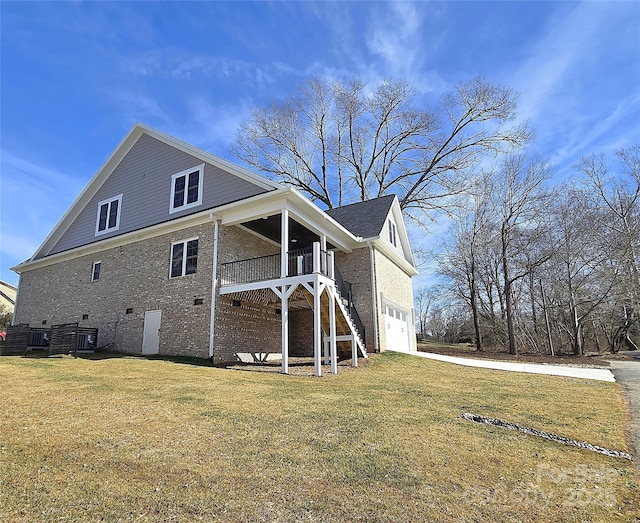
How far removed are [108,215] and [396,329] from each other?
13.7 meters

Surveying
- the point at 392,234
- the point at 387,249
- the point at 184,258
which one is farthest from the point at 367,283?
the point at 184,258

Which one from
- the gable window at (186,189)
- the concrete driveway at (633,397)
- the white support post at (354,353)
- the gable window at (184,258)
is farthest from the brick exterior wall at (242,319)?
the concrete driveway at (633,397)

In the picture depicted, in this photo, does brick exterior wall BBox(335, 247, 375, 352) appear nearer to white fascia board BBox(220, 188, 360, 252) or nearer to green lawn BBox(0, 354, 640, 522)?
white fascia board BBox(220, 188, 360, 252)

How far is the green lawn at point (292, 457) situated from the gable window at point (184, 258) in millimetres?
6001

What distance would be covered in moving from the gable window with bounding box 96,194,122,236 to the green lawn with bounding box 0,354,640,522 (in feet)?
33.4

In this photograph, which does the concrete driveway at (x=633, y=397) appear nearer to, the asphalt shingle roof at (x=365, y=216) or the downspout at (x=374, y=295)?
the downspout at (x=374, y=295)

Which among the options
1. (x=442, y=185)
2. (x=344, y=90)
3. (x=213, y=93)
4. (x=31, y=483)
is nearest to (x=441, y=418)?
(x=31, y=483)

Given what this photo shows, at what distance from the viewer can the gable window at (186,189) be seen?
45.0 feet

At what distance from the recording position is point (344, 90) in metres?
28.7

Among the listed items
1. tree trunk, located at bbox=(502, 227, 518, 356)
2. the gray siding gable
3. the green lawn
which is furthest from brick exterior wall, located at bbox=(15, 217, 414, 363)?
tree trunk, located at bbox=(502, 227, 518, 356)

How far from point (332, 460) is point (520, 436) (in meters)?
2.66

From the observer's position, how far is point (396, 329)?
17.9 meters

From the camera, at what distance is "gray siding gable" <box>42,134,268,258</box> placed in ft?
42.8

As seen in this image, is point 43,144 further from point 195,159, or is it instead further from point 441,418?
point 441,418
